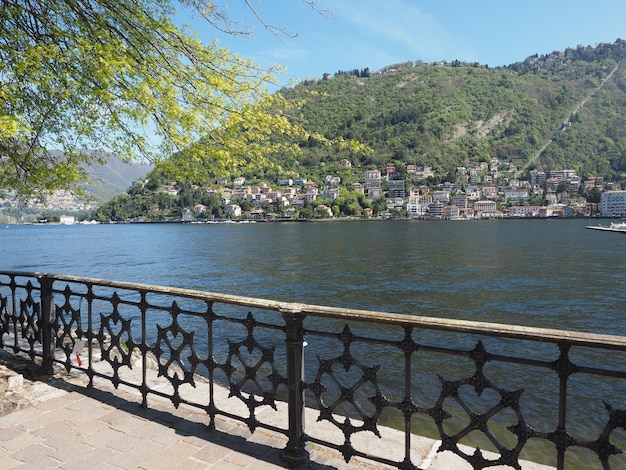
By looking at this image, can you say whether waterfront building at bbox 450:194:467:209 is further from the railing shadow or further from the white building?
the railing shadow

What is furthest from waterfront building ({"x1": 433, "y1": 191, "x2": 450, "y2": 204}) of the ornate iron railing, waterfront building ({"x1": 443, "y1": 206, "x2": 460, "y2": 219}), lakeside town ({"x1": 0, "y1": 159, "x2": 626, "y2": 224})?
the ornate iron railing

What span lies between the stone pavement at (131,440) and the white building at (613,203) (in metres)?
175

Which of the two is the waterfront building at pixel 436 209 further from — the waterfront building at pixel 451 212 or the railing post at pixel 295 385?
the railing post at pixel 295 385

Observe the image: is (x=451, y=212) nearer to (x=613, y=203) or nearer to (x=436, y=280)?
(x=613, y=203)

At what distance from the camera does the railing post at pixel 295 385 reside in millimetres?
3516

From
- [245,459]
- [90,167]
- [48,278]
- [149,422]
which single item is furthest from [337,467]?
[90,167]

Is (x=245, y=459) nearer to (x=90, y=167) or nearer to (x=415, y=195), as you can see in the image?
(x=90, y=167)

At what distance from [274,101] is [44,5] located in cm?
345

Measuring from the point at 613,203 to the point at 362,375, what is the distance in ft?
578

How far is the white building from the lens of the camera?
146250 millimetres

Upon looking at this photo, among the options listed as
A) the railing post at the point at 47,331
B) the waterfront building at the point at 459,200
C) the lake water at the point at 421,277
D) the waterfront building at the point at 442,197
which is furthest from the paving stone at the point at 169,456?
the waterfront building at the point at 442,197

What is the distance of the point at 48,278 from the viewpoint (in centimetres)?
523

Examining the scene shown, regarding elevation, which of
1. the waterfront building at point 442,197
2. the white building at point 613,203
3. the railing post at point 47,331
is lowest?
the railing post at point 47,331

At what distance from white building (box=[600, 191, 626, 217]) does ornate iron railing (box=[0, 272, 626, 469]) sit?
161m
